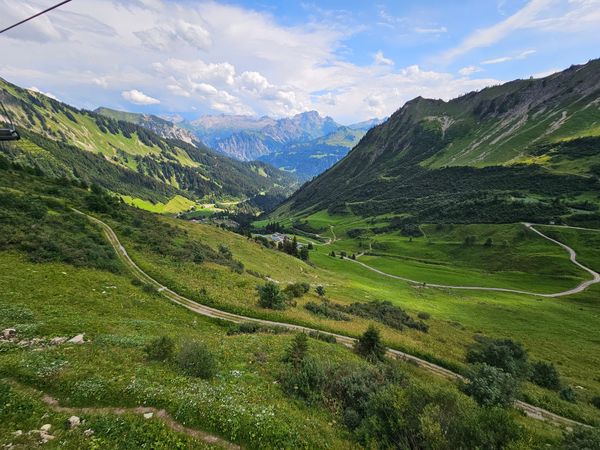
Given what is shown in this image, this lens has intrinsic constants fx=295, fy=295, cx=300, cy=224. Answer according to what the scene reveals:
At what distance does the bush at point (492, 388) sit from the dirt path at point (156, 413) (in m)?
16.1

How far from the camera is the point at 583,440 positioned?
38.4 feet

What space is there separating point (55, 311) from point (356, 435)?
2345 centimetres

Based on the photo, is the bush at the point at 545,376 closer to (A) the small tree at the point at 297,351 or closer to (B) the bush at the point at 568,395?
(B) the bush at the point at 568,395

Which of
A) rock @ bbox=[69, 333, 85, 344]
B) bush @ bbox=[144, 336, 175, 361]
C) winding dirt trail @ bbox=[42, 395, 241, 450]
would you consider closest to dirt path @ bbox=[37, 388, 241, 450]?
winding dirt trail @ bbox=[42, 395, 241, 450]

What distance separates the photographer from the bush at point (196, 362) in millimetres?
16109

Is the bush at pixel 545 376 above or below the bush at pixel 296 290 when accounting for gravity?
below

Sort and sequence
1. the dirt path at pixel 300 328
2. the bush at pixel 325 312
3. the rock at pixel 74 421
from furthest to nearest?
the bush at pixel 325 312
the dirt path at pixel 300 328
the rock at pixel 74 421

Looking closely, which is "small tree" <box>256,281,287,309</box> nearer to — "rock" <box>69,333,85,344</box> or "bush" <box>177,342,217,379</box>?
"bush" <box>177,342,217,379</box>

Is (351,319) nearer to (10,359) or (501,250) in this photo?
(10,359)

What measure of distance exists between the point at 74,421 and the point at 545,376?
39159 mm

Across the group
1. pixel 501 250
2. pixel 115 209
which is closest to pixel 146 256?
pixel 115 209

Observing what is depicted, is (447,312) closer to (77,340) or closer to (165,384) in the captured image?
(165,384)

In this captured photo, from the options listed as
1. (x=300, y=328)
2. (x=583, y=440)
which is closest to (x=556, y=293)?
(x=300, y=328)

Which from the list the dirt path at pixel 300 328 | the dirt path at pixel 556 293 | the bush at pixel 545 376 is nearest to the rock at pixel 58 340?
the dirt path at pixel 300 328
